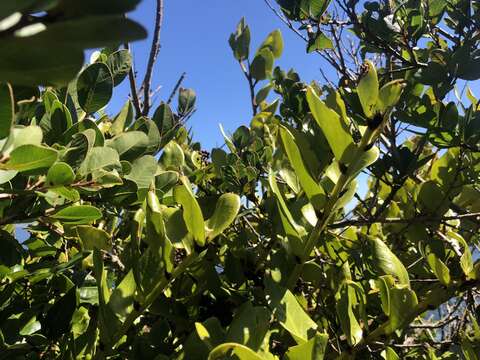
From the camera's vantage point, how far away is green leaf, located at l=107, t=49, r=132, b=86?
3.22 ft

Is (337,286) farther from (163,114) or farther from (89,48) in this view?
(89,48)

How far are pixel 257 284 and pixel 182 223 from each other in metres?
0.41

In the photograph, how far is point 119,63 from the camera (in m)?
0.99

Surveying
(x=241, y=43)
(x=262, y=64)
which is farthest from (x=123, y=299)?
(x=241, y=43)

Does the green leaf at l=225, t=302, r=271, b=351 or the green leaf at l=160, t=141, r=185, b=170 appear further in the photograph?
the green leaf at l=160, t=141, r=185, b=170

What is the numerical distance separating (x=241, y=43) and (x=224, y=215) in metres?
1.30

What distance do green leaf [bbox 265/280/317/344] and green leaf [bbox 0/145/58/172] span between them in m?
0.42

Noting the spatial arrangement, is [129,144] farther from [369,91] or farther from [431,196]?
[431,196]

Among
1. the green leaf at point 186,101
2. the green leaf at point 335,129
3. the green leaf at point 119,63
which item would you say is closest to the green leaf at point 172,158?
the green leaf at point 119,63

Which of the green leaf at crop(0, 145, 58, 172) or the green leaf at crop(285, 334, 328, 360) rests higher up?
the green leaf at crop(0, 145, 58, 172)

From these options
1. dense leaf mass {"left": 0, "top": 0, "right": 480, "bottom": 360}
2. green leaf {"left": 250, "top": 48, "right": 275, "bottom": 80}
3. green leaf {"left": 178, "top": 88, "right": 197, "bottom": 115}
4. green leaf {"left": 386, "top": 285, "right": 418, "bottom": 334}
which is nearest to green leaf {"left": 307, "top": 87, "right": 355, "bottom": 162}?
dense leaf mass {"left": 0, "top": 0, "right": 480, "bottom": 360}

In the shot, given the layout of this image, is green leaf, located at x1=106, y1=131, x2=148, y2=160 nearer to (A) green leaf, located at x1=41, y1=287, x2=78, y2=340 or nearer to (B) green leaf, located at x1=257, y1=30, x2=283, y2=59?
(A) green leaf, located at x1=41, y1=287, x2=78, y2=340

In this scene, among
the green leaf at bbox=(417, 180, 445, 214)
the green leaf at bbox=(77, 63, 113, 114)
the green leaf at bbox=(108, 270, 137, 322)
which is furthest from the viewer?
the green leaf at bbox=(417, 180, 445, 214)

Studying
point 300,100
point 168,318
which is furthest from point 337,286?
point 300,100
